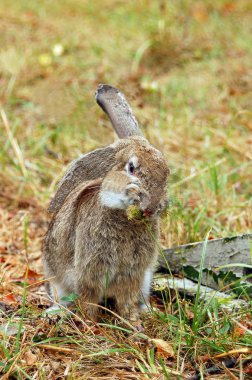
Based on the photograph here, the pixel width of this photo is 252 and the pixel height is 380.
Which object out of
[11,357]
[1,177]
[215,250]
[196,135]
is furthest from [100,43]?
[11,357]

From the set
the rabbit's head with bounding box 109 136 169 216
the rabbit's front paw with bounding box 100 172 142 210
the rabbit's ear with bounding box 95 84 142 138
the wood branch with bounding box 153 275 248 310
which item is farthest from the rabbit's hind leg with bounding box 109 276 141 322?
the rabbit's ear with bounding box 95 84 142 138

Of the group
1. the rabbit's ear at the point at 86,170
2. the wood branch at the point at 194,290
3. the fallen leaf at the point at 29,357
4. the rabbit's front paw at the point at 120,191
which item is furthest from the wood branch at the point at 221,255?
the fallen leaf at the point at 29,357

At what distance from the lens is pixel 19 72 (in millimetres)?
7527

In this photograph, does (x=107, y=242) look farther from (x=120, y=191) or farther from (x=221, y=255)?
(x=221, y=255)

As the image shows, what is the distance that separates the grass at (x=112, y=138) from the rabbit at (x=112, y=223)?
16cm

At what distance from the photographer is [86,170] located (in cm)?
373

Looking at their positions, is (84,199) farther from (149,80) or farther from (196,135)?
(149,80)

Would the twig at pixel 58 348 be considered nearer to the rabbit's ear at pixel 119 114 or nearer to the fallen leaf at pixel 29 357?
the fallen leaf at pixel 29 357

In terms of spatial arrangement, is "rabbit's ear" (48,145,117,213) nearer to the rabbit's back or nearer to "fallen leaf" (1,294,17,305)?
the rabbit's back

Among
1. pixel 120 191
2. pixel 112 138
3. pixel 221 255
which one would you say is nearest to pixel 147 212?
pixel 120 191

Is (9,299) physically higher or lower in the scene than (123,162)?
lower

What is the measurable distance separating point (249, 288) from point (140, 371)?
92 centimetres

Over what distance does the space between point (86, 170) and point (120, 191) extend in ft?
2.00

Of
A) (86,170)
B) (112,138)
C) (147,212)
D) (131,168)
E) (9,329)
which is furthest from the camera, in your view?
(112,138)
